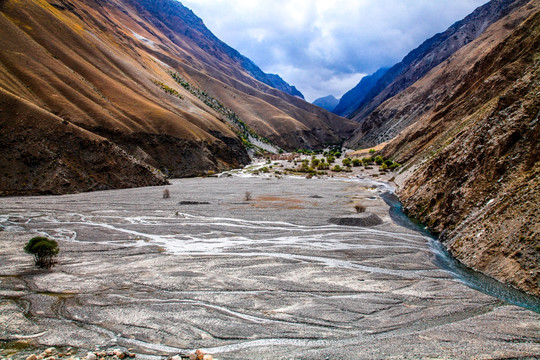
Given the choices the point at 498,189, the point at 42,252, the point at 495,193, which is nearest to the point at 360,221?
the point at 495,193

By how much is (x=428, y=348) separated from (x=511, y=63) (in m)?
62.2

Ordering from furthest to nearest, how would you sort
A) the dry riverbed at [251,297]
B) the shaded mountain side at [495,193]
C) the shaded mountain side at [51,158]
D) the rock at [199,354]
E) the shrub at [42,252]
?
1. the shaded mountain side at [51,158]
2. the shrub at [42,252]
3. the shaded mountain side at [495,193]
4. the dry riverbed at [251,297]
5. the rock at [199,354]

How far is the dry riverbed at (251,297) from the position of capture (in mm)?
11672

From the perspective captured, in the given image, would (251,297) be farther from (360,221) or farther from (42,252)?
(360,221)

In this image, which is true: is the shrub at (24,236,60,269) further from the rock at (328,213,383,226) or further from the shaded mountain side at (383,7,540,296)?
the shaded mountain side at (383,7,540,296)

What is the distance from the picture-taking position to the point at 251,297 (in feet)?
51.3

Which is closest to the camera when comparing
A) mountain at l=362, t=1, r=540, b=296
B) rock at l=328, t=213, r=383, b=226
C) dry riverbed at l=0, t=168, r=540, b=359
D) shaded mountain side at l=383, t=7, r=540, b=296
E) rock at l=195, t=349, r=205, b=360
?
rock at l=195, t=349, r=205, b=360

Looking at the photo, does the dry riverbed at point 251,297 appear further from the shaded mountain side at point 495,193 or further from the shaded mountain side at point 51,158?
the shaded mountain side at point 51,158

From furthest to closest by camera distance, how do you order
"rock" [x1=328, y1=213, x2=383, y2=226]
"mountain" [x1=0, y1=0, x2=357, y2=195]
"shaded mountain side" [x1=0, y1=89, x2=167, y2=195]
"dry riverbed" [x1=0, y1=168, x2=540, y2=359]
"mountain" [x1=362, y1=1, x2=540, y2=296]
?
"mountain" [x1=0, y1=0, x2=357, y2=195], "shaded mountain side" [x1=0, y1=89, x2=167, y2=195], "rock" [x1=328, y1=213, x2=383, y2=226], "mountain" [x1=362, y1=1, x2=540, y2=296], "dry riverbed" [x1=0, y1=168, x2=540, y2=359]

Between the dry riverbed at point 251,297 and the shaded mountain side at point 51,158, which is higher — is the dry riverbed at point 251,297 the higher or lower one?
the lower one

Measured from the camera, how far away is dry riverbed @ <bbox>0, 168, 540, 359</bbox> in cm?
1167

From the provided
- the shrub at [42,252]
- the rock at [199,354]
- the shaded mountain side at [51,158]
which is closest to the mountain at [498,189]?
the rock at [199,354]

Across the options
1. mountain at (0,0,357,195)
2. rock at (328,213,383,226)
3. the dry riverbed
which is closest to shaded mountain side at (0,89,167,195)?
mountain at (0,0,357,195)

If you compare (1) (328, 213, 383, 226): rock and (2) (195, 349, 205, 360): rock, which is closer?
(2) (195, 349, 205, 360): rock
